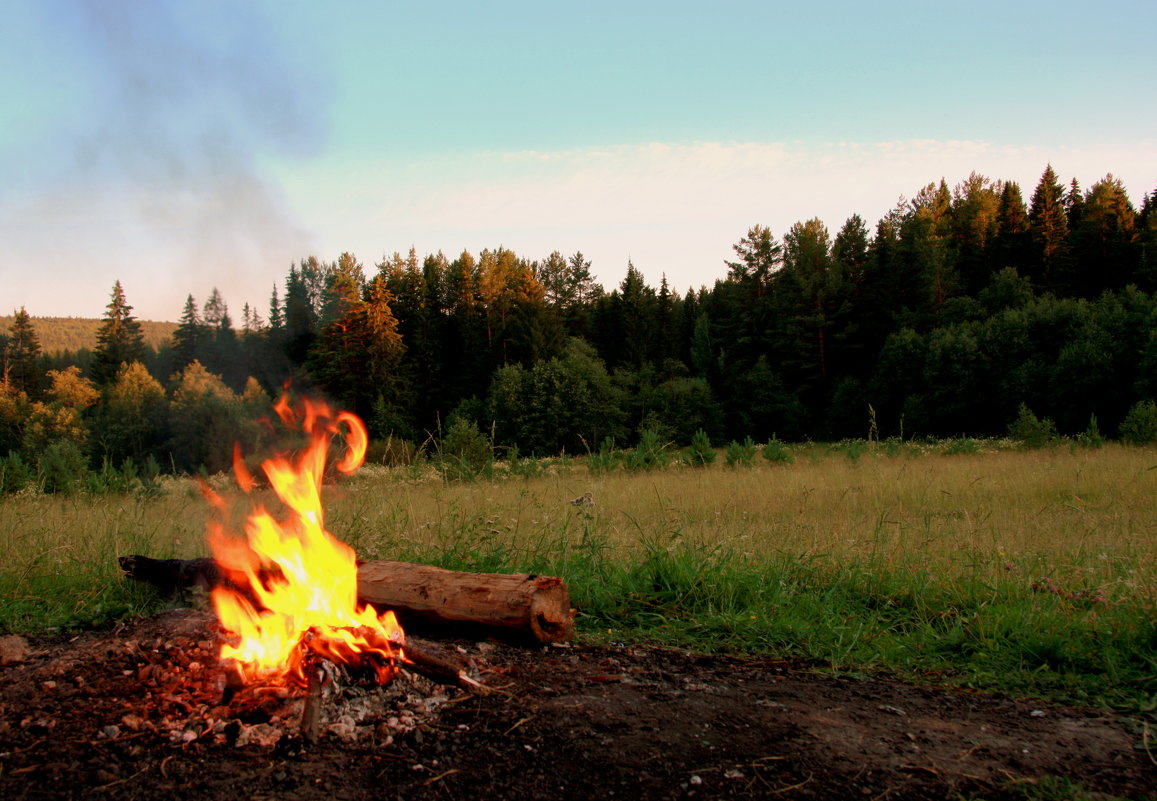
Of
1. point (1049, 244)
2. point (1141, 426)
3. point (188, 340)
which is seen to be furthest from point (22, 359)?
point (1049, 244)

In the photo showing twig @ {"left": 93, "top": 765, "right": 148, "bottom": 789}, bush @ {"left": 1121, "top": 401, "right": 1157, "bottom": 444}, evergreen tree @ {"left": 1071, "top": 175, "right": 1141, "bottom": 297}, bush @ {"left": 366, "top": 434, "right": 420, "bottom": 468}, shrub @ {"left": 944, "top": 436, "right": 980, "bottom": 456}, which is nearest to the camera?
twig @ {"left": 93, "top": 765, "right": 148, "bottom": 789}

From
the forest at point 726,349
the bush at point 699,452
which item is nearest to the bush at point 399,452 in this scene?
the bush at point 699,452

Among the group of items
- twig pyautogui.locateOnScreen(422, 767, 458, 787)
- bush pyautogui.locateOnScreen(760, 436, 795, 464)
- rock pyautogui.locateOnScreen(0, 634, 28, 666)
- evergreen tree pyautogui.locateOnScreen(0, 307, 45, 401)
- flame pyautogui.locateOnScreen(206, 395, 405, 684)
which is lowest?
bush pyautogui.locateOnScreen(760, 436, 795, 464)

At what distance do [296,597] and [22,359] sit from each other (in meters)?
55.8

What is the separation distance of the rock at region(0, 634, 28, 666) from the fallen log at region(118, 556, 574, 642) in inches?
34.0

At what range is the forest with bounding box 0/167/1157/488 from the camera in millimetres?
33812

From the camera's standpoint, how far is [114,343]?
4766 centimetres

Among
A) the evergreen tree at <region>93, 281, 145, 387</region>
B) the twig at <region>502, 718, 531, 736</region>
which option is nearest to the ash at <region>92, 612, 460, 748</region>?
the twig at <region>502, 718, 531, 736</region>

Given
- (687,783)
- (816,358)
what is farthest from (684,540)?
(816,358)

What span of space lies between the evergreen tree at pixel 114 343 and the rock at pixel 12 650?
51180mm

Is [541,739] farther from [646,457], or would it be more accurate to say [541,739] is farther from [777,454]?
[777,454]

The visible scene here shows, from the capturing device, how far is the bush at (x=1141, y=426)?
1531 centimetres

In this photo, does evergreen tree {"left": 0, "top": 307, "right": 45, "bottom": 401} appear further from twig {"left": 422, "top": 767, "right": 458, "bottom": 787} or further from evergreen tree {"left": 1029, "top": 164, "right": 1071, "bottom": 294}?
evergreen tree {"left": 1029, "top": 164, "right": 1071, "bottom": 294}

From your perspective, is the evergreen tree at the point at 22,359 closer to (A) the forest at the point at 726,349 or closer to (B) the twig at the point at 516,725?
(A) the forest at the point at 726,349
